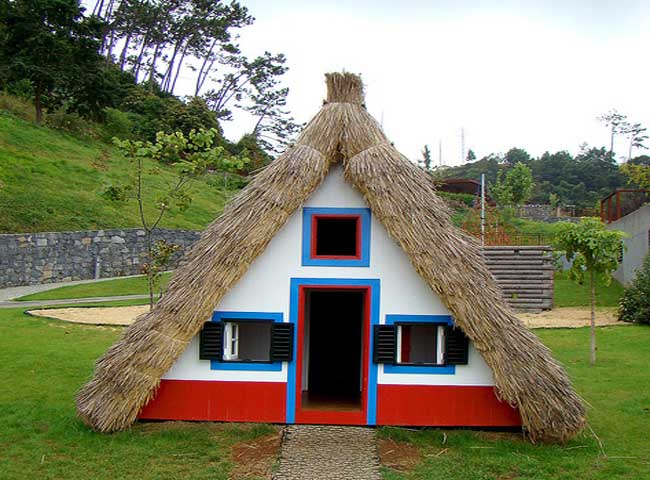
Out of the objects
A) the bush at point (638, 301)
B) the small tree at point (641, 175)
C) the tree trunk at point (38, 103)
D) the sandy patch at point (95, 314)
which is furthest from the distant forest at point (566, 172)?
the sandy patch at point (95, 314)

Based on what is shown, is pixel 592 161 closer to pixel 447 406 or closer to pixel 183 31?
pixel 183 31

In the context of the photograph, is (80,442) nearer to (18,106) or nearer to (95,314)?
(95,314)

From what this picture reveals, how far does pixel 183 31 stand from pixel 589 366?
47771mm

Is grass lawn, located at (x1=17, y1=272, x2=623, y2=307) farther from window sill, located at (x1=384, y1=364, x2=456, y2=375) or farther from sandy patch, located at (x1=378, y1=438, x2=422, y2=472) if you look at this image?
sandy patch, located at (x1=378, y1=438, x2=422, y2=472)

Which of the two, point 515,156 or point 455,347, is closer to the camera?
point 455,347

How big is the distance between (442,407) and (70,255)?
70.0ft

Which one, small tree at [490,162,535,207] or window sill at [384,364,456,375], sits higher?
small tree at [490,162,535,207]

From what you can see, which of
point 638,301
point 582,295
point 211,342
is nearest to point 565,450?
point 211,342

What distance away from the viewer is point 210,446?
8.29m

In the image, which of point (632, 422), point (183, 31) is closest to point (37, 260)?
point (632, 422)

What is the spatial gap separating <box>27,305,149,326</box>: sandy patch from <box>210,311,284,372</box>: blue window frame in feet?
31.9

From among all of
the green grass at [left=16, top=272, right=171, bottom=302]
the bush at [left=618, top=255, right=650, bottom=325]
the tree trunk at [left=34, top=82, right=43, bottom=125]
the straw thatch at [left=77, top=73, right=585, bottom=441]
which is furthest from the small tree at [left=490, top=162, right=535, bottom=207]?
the straw thatch at [left=77, top=73, right=585, bottom=441]

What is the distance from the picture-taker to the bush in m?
18.7

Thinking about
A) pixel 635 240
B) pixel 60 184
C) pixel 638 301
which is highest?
pixel 60 184
